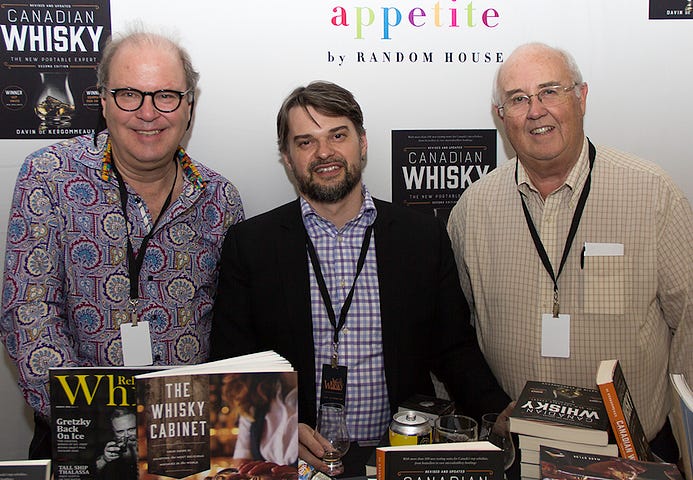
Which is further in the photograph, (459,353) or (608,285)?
(459,353)

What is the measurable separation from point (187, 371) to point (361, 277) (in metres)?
1.09

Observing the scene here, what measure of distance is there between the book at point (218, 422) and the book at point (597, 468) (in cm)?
56

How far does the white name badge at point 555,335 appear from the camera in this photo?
2180 mm

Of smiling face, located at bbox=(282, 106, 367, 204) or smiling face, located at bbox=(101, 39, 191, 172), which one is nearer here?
smiling face, located at bbox=(101, 39, 191, 172)

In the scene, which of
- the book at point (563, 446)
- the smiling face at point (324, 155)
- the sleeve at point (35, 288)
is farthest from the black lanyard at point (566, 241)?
the sleeve at point (35, 288)

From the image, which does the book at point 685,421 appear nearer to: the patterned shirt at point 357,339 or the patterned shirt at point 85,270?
the patterned shirt at point 357,339

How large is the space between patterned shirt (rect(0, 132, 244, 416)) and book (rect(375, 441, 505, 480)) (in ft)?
3.83

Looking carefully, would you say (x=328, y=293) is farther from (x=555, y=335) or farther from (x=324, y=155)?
(x=555, y=335)

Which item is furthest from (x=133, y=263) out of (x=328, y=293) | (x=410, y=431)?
(x=410, y=431)

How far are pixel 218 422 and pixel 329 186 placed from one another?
120 cm

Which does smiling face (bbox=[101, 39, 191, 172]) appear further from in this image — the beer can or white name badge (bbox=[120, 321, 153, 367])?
the beer can

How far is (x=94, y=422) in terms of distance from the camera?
1304 millimetres

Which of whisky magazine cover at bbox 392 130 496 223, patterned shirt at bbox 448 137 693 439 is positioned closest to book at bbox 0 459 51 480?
patterned shirt at bbox 448 137 693 439

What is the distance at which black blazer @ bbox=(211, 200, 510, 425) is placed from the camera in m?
2.20
